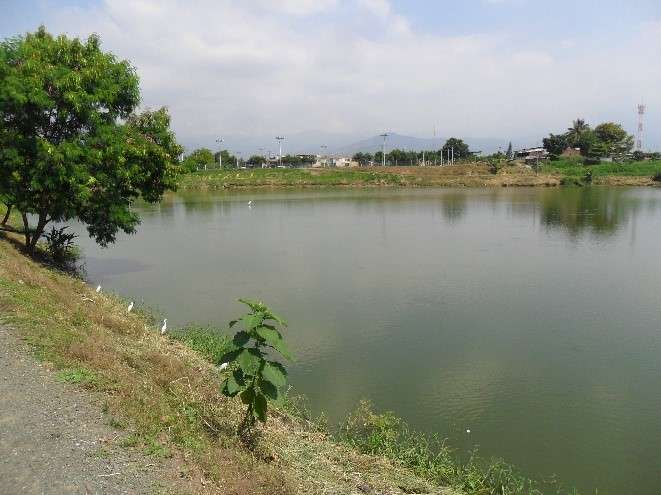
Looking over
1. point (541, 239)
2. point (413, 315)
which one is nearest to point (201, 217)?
point (541, 239)

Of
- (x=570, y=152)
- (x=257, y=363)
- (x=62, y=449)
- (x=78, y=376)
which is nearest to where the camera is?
(x=62, y=449)

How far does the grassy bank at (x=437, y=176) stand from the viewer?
2618 inches

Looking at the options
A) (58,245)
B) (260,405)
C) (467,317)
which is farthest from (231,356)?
(58,245)

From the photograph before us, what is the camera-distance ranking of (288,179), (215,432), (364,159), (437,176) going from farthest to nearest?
(364,159) → (437,176) → (288,179) → (215,432)

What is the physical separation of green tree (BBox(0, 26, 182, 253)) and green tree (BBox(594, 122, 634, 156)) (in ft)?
275

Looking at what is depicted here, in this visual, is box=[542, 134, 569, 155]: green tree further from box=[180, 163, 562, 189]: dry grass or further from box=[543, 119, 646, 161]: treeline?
box=[180, 163, 562, 189]: dry grass

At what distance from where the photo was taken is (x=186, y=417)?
5484 millimetres

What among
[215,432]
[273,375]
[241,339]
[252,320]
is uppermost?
[252,320]

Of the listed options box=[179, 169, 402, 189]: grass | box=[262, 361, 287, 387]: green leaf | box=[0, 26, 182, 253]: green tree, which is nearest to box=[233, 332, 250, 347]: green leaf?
box=[262, 361, 287, 387]: green leaf

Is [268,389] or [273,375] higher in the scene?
[273,375]

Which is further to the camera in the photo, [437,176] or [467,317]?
[437,176]

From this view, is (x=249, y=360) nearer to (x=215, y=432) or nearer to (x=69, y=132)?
(x=215, y=432)

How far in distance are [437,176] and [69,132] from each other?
6281 centimetres

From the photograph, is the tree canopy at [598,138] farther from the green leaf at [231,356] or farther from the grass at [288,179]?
the green leaf at [231,356]
